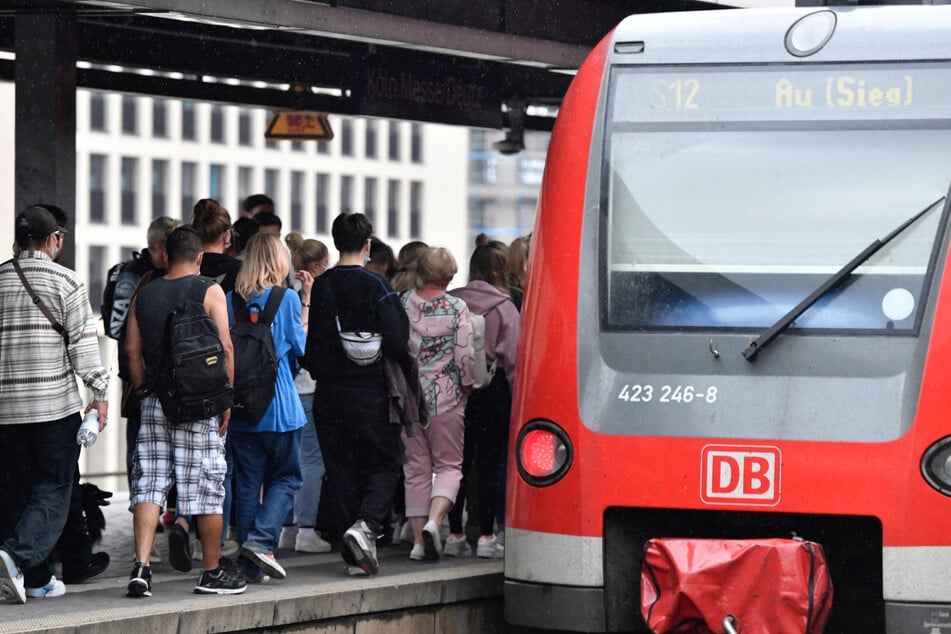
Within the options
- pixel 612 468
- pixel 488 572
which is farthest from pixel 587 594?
pixel 488 572

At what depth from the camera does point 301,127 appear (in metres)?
14.8

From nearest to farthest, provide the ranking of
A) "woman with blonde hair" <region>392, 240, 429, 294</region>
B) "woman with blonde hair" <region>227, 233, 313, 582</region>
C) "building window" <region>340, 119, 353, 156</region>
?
"woman with blonde hair" <region>227, 233, 313, 582</region> < "woman with blonde hair" <region>392, 240, 429, 294</region> < "building window" <region>340, 119, 353, 156</region>

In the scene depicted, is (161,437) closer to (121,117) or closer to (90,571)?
(90,571)

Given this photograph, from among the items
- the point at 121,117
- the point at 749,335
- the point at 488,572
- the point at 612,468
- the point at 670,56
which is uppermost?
the point at 121,117

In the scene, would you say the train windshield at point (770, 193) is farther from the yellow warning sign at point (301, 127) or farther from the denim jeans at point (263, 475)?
the yellow warning sign at point (301, 127)

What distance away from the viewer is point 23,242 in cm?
839

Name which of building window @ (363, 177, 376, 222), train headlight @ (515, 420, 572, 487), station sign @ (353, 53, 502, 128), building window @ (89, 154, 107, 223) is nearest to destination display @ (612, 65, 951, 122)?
train headlight @ (515, 420, 572, 487)

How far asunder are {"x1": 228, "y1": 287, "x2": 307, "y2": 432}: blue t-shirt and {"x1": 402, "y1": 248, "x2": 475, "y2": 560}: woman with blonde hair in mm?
928

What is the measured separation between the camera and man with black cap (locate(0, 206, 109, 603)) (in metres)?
8.29

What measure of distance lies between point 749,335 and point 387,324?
235 cm

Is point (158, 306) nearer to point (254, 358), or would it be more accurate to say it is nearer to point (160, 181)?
point (254, 358)

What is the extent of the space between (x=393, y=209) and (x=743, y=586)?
80398mm

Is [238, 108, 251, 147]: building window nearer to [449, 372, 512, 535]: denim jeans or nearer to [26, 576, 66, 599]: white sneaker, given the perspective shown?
[449, 372, 512, 535]: denim jeans

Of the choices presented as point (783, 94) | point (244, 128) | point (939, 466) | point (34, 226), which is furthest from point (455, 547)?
point (244, 128)
